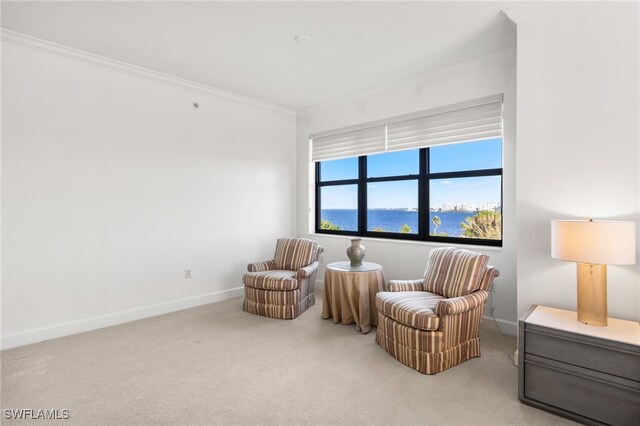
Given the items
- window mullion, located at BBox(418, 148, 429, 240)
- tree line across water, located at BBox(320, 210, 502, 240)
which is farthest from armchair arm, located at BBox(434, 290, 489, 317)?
window mullion, located at BBox(418, 148, 429, 240)

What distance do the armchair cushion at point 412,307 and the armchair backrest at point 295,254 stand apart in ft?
4.78

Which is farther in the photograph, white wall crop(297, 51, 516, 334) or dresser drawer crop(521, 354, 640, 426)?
white wall crop(297, 51, 516, 334)

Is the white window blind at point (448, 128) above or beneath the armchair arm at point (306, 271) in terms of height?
above

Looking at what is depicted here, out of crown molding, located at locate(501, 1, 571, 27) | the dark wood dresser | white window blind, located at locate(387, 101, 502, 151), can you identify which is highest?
crown molding, located at locate(501, 1, 571, 27)

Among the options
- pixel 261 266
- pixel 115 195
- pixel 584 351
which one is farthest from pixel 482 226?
pixel 115 195

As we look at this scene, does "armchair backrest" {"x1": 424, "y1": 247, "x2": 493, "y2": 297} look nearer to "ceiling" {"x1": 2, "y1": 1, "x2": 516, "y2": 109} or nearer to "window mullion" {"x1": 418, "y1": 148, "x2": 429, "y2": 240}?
"window mullion" {"x1": 418, "y1": 148, "x2": 429, "y2": 240}

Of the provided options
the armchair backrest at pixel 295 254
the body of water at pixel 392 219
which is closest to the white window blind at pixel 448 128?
the body of water at pixel 392 219

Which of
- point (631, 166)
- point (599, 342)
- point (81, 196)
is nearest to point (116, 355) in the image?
point (81, 196)

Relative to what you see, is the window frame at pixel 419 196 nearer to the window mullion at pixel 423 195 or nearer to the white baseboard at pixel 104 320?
the window mullion at pixel 423 195

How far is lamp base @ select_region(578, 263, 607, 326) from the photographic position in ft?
6.86

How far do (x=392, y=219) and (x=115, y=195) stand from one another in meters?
3.37

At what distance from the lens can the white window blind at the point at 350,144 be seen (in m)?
4.55

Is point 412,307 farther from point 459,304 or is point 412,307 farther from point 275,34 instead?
point 275,34

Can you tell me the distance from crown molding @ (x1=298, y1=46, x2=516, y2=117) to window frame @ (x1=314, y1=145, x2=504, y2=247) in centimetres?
80
